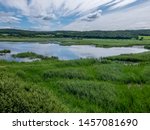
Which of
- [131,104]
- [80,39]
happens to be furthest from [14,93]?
[80,39]

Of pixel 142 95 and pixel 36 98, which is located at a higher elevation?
pixel 36 98

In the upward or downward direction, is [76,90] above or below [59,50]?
above

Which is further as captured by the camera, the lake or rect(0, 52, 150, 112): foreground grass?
the lake

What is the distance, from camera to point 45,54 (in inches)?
1003

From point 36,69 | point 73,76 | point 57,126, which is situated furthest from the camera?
point 36,69

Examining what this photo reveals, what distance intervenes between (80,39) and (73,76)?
17444 mm

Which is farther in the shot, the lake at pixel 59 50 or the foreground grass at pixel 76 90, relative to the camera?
the lake at pixel 59 50

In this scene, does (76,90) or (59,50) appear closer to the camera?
(76,90)

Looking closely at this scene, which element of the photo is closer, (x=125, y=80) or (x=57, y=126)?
(x=57, y=126)

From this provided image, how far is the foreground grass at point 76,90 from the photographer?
6.75 meters

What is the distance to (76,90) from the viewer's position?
442 inches

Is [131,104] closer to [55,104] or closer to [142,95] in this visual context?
[142,95]

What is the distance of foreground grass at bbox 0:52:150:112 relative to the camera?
266 inches

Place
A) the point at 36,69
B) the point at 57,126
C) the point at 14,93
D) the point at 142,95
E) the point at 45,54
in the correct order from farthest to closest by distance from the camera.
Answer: the point at 45,54 → the point at 36,69 → the point at 142,95 → the point at 14,93 → the point at 57,126
